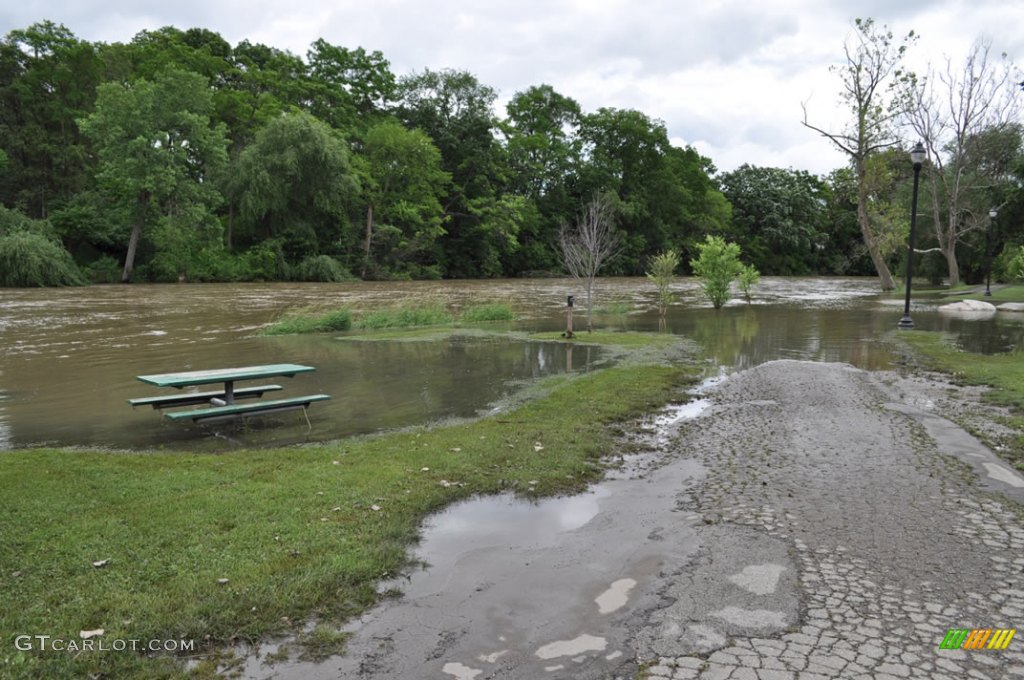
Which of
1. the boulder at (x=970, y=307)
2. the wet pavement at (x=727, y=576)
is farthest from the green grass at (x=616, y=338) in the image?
the boulder at (x=970, y=307)

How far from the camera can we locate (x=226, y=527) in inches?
196

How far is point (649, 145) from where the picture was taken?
7688cm

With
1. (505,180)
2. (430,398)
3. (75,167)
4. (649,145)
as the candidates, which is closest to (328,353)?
(430,398)

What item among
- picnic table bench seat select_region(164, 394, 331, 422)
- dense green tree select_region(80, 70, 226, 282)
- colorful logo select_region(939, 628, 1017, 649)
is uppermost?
dense green tree select_region(80, 70, 226, 282)

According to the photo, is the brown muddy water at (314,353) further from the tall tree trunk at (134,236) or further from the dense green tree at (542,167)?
the dense green tree at (542,167)

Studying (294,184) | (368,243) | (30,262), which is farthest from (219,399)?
(368,243)

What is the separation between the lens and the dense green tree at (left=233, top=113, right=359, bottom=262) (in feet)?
148

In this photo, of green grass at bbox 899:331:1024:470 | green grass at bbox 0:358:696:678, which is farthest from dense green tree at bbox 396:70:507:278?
green grass at bbox 0:358:696:678

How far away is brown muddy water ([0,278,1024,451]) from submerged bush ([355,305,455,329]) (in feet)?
7.75

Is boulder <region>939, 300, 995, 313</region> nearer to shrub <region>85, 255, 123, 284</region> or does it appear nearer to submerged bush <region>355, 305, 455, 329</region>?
submerged bush <region>355, 305, 455, 329</region>

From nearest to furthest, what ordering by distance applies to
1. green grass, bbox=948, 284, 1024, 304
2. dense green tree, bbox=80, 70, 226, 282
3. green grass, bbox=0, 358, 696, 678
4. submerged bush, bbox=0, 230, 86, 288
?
green grass, bbox=0, 358, 696, 678 → green grass, bbox=948, 284, 1024, 304 → submerged bush, bbox=0, 230, 86, 288 → dense green tree, bbox=80, 70, 226, 282

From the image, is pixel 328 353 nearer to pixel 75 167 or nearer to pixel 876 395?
pixel 876 395

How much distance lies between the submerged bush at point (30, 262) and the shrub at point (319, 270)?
45.3ft

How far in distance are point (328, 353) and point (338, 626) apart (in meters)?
12.7
